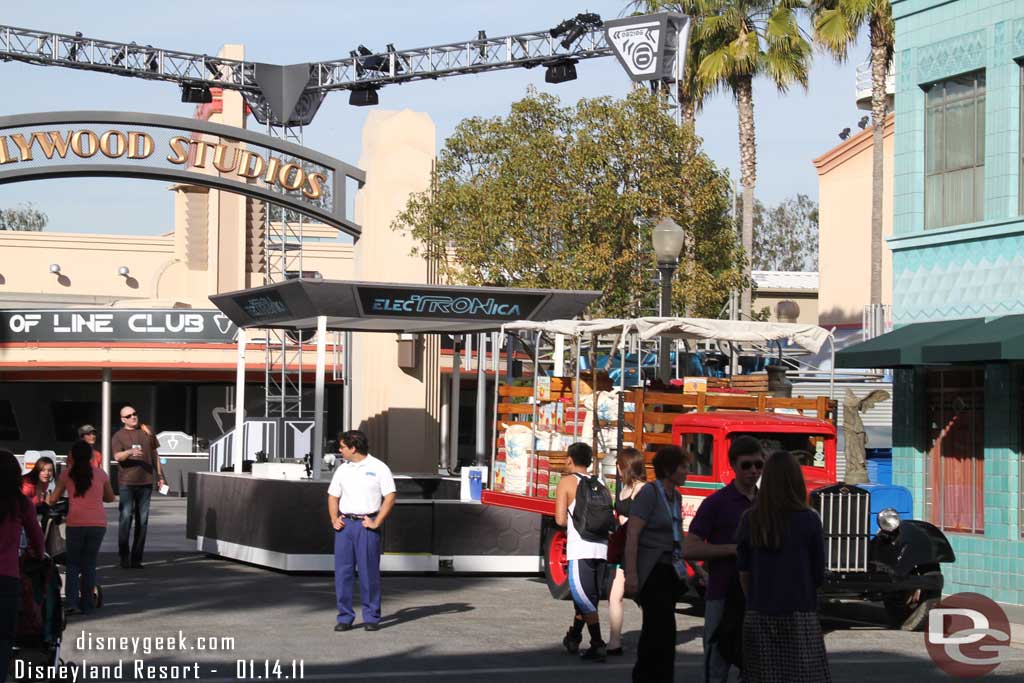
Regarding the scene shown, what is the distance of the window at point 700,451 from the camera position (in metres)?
14.9

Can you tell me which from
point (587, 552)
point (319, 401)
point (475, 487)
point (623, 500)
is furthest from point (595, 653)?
point (319, 401)

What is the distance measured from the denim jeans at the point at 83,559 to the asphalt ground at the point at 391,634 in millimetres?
237

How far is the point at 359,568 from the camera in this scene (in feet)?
43.9

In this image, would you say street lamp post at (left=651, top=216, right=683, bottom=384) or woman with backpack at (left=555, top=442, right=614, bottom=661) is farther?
street lamp post at (left=651, top=216, right=683, bottom=384)

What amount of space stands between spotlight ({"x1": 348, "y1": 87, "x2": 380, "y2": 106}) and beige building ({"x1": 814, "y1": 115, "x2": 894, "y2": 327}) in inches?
539

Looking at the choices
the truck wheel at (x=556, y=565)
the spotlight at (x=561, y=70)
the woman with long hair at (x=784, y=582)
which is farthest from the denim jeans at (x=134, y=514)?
the spotlight at (x=561, y=70)

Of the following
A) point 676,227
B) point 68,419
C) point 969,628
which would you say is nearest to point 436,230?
point 676,227

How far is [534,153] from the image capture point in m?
27.5

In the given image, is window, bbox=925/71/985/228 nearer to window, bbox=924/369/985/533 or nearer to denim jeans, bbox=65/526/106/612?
window, bbox=924/369/985/533

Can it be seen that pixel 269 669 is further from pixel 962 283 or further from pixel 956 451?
pixel 962 283

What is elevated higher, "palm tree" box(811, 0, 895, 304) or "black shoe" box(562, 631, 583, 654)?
"palm tree" box(811, 0, 895, 304)

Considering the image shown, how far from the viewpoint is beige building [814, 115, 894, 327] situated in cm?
4384

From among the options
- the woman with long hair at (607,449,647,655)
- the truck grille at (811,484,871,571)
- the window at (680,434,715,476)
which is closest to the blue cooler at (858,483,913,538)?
the truck grille at (811,484,871,571)

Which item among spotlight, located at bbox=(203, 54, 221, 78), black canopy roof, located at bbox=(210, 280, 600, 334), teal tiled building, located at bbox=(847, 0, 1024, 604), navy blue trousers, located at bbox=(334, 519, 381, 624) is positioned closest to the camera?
navy blue trousers, located at bbox=(334, 519, 381, 624)
